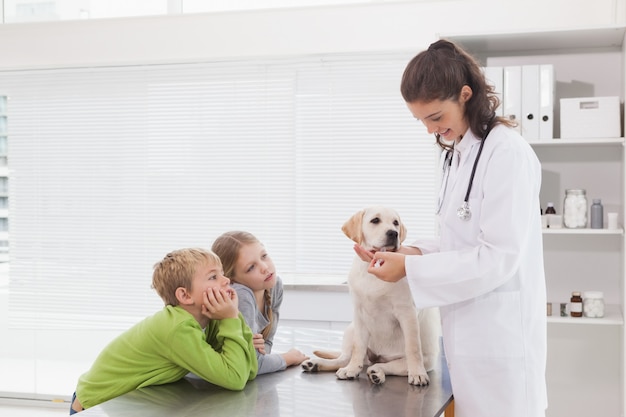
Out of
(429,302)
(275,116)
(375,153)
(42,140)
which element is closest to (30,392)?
(42,140)

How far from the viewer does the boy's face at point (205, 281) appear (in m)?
1.79

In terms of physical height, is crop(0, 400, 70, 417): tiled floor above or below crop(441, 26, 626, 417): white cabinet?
below

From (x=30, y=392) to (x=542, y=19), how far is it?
356 centimetres

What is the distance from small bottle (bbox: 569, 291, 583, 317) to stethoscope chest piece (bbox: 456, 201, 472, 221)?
167 centimetres

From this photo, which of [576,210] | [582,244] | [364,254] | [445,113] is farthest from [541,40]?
[364,254]

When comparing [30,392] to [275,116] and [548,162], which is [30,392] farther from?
[548,162]

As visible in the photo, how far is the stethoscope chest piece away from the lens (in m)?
1.72

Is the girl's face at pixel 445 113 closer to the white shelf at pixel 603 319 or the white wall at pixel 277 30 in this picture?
the white shelf at pixel 603 319

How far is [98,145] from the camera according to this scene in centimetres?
438

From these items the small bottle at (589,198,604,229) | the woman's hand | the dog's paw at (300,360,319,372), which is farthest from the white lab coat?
the small bottle at (589,198,604,229)

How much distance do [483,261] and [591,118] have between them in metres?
1.75

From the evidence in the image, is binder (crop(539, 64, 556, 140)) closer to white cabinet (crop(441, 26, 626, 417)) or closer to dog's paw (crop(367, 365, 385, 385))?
white cabinet (crop(441, 26, 626, 417))

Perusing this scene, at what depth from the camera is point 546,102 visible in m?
3.14

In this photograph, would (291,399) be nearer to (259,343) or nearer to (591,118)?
(259,343)
